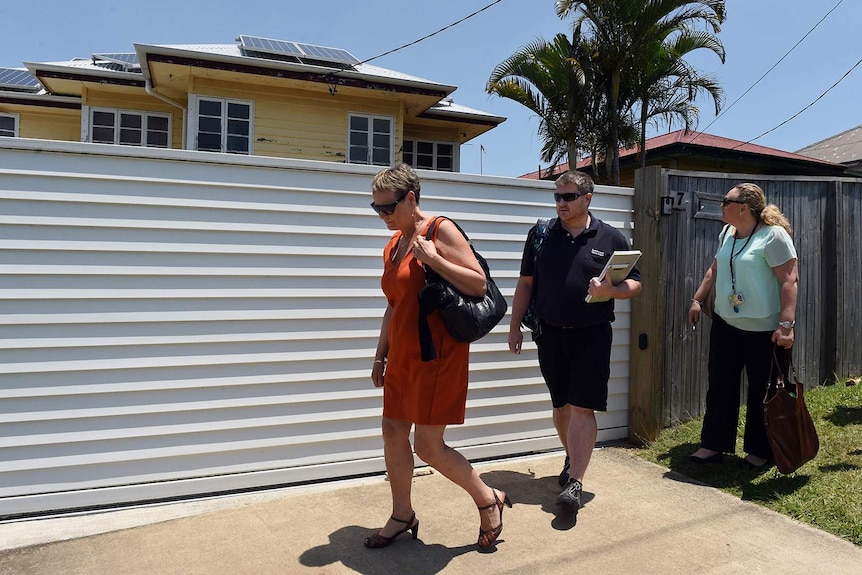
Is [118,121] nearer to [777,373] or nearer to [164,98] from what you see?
[164,98]

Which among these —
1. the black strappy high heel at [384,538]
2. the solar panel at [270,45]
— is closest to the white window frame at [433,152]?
the solar panel at [270,45]

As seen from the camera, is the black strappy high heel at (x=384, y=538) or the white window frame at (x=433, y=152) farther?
the white window frame at (x=433, y=152)

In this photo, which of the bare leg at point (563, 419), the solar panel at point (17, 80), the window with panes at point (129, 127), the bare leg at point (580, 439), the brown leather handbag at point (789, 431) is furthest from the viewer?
the solar panel at point (17, 80)

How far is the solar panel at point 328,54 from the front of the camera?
12.4 metres

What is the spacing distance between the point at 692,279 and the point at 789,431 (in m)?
1.45

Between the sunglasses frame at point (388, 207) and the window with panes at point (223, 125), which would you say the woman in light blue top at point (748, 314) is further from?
the window with panes at point (223, 125)

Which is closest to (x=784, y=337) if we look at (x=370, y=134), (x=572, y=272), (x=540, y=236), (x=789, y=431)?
(x=789, y=431)

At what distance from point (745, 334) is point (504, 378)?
Result: 1522 mm

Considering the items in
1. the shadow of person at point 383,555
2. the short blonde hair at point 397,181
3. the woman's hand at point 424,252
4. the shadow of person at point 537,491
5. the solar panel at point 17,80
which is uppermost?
the solar panel at point 17,80

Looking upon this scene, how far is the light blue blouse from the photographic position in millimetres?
3828

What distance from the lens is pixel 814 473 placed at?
12.5 feet

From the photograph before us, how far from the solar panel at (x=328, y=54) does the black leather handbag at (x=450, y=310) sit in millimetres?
10352

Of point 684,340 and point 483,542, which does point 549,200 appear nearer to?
point 684,340

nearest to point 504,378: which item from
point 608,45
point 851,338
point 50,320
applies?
point 50,320
